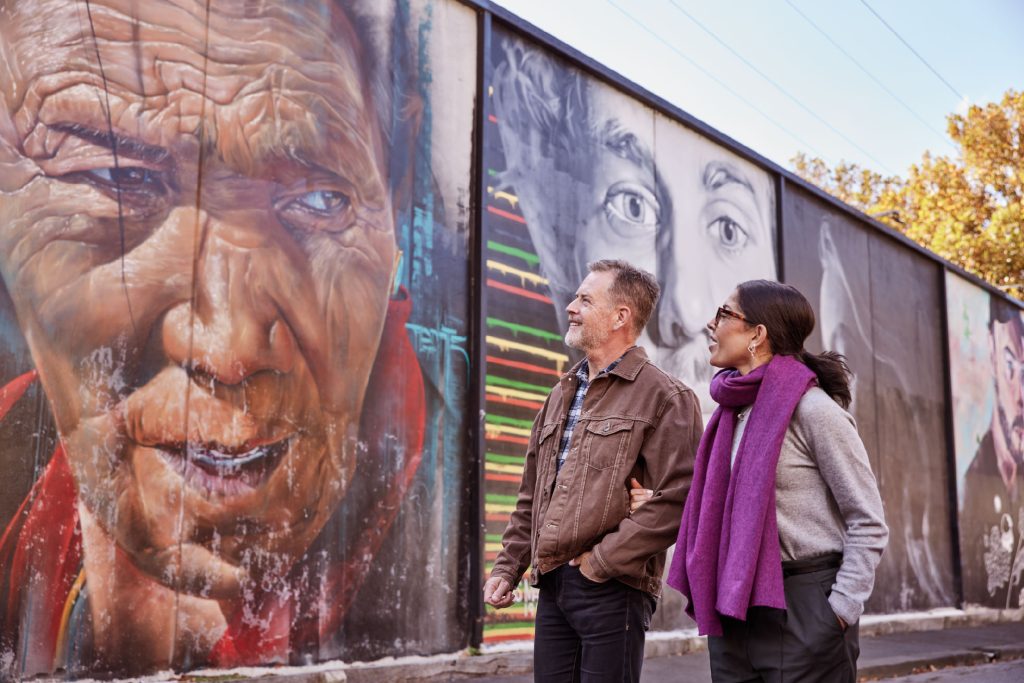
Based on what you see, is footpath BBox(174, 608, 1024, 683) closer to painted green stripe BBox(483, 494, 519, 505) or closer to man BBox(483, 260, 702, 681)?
painted green stripe BBox(483, 494, 519, 505)

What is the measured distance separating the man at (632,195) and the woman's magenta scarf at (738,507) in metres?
5.09

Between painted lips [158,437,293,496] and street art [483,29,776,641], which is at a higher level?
street art [483,29,776,641]

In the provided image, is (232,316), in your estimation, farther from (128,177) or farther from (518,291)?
(518,291)

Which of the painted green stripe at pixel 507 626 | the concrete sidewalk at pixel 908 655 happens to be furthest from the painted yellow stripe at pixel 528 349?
the concrete sidewalk at pixel 908 655

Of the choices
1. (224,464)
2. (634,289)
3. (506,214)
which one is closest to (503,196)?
(506,214)

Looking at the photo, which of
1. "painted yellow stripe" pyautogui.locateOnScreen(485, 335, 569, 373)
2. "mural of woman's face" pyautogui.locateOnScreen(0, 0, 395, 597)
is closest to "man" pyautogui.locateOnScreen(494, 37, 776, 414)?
"painted yellow stripe" pyautogui.locateOnScreen(485, 335, 569, 373)

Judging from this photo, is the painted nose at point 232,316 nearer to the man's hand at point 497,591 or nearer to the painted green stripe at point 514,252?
the painted green stripe at point 514,252

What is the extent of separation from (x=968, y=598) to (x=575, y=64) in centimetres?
1007

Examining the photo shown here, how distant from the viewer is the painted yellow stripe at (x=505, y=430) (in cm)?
753

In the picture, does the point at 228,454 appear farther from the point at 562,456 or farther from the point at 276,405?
the point at 562,456

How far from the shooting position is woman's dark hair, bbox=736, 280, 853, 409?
314 centimetres

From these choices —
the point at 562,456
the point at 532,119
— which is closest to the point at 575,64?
the point at 532,119

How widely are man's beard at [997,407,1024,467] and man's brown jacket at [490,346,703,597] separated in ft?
49.4

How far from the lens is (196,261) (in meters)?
5.90
